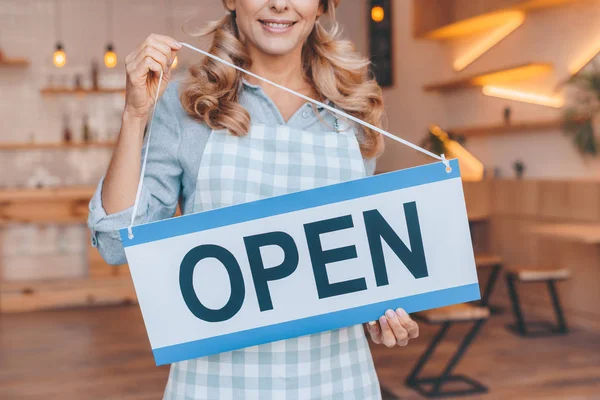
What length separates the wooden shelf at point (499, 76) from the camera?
5488 millimetres

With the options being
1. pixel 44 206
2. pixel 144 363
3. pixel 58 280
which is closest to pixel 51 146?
pixel 44 206

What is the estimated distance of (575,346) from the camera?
4539 millimetres

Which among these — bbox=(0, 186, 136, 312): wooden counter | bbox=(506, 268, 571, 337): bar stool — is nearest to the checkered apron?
bbox=(506, 268, 571, 337): bar stool

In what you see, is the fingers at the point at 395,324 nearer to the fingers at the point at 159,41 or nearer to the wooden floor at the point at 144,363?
the fingers at the point at 159,41

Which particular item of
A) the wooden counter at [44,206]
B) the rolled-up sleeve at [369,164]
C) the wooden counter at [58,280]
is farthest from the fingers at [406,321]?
the wooden counter at [44,206]

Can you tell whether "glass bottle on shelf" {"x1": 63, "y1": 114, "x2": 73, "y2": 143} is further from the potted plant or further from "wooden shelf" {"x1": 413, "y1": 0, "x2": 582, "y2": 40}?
the potted plant

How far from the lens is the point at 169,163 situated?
1.09 m

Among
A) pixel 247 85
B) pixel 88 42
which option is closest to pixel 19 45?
pixel 88 42

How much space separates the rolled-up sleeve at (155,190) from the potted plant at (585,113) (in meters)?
4.27

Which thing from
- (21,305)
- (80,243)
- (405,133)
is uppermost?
(405,133)

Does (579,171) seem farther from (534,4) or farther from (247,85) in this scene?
(247,85)

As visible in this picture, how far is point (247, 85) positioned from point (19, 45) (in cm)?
708

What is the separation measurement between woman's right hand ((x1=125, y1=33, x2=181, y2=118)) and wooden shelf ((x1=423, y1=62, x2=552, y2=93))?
16.1 feet

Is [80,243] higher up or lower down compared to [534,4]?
lower down
